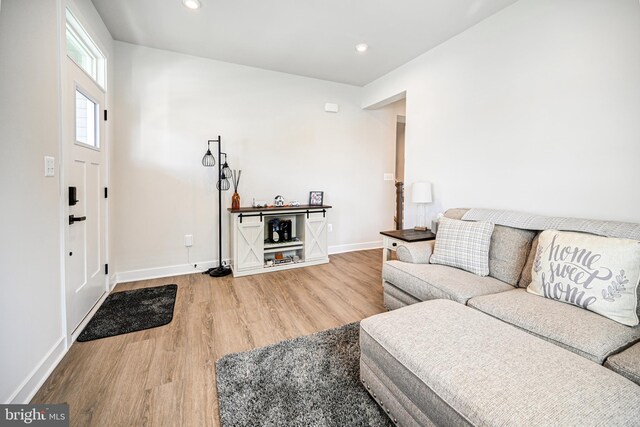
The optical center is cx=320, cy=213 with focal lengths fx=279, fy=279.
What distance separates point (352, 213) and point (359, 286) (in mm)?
1721

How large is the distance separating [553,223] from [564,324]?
0.86 meters

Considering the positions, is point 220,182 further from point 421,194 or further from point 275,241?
point 421,194

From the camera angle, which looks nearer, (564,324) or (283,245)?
(564,324)

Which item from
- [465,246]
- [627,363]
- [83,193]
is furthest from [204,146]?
[627,363]

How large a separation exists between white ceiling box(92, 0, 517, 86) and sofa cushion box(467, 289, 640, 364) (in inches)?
94.9

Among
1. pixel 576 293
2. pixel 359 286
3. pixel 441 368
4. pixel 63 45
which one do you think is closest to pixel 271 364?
pixel 441 368

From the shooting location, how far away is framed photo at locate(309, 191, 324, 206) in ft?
13.6

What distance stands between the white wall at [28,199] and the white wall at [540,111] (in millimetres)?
3294

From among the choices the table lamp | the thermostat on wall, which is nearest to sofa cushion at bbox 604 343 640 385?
the table lamp

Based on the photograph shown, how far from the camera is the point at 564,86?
2.07m

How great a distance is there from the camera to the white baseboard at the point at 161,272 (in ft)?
10.5

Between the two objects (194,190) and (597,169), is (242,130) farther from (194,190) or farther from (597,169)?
(597,169)

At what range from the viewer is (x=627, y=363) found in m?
1.13

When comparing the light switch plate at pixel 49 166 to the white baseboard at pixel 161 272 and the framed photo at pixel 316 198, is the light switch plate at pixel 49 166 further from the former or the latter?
the framed photo at pixel 316 198
